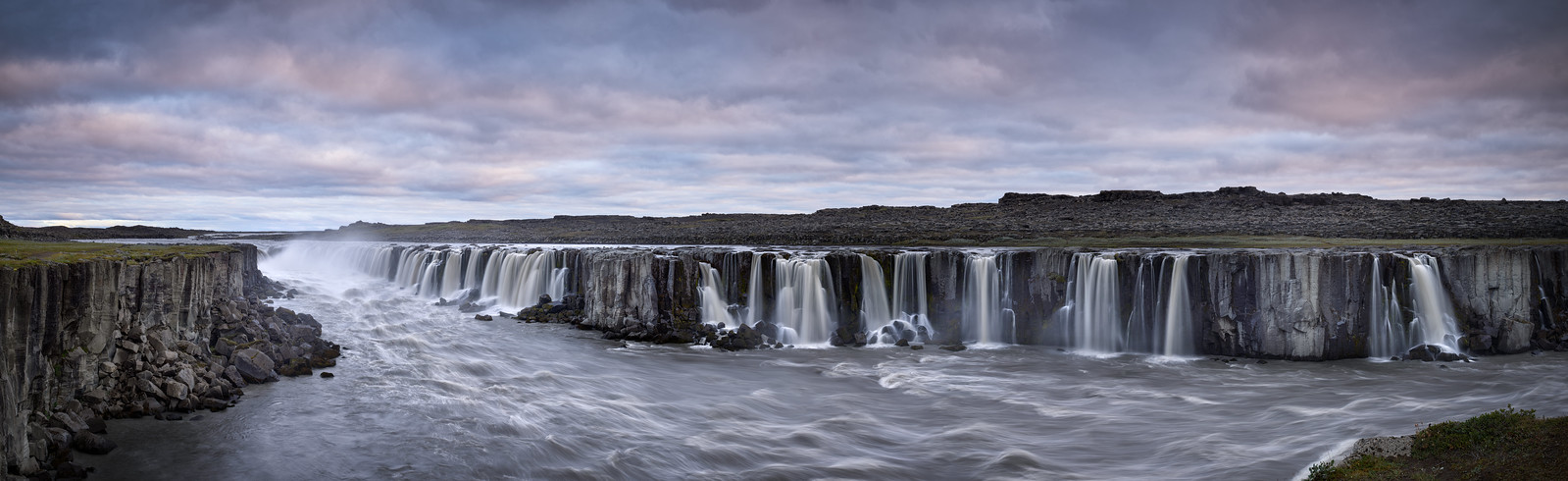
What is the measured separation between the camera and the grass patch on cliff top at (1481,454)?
645 centimetres

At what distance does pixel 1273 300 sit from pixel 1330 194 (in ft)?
133

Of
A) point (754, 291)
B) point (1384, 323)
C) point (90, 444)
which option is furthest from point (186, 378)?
point (1384, 323)

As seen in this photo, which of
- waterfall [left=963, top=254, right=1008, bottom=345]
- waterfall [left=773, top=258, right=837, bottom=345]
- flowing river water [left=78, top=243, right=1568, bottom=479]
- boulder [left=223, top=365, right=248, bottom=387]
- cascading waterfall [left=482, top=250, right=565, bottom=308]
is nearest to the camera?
flowing river water [left=78, top=243, right=1568, bottom=479]

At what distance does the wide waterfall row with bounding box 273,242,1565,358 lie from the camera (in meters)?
21.0

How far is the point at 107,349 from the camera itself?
41.2 feet

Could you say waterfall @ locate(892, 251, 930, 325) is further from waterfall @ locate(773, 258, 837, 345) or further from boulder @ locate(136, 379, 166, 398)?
boulder @ locate(136, 379, 166, 398)

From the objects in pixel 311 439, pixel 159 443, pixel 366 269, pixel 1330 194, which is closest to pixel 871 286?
pixel 311 439

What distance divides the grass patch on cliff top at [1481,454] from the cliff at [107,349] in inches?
551

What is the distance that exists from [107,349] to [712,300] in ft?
53.2

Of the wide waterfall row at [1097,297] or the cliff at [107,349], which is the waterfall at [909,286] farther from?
the cliff at [107,349]

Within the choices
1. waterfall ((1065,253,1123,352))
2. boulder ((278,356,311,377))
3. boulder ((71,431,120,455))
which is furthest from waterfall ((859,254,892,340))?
boulder ((71,431,120,455))

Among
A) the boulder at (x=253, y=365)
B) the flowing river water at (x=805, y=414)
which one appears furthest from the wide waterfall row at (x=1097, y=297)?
the boulder at (x=253, y=365)

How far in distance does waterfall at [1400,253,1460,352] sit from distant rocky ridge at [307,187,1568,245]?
54.3 feet

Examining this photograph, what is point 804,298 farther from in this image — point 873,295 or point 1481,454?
point 1481,454
